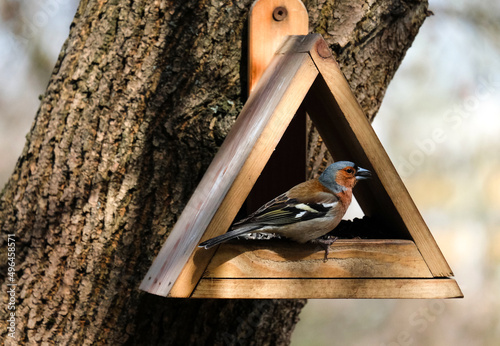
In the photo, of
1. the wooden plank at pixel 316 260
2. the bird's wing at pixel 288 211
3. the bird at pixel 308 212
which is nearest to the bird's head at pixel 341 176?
the bird at pixel 308 212

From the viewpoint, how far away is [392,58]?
358cm

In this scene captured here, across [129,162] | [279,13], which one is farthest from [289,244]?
[279,13]

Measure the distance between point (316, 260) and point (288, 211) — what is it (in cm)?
23

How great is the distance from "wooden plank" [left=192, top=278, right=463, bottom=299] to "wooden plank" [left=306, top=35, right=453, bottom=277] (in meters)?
0.08

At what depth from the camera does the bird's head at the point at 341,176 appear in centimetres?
271

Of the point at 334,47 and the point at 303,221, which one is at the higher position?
the point at 334,47

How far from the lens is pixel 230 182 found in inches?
93.7

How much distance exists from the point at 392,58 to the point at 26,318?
8.41ft

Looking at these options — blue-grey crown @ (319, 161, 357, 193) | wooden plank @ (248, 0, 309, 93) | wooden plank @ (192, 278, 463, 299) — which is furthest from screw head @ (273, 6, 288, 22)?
wooden plank @ (192, 278, 463, 299)

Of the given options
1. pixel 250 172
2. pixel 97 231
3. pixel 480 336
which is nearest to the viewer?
pixel 250 172

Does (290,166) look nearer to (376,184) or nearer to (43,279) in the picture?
(376,184)

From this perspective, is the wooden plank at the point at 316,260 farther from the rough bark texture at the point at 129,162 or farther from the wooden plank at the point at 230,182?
the rough bark texture at the point at 129,162

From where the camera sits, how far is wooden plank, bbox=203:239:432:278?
2365 mm

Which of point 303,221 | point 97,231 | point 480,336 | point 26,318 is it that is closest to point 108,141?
point 97,231
